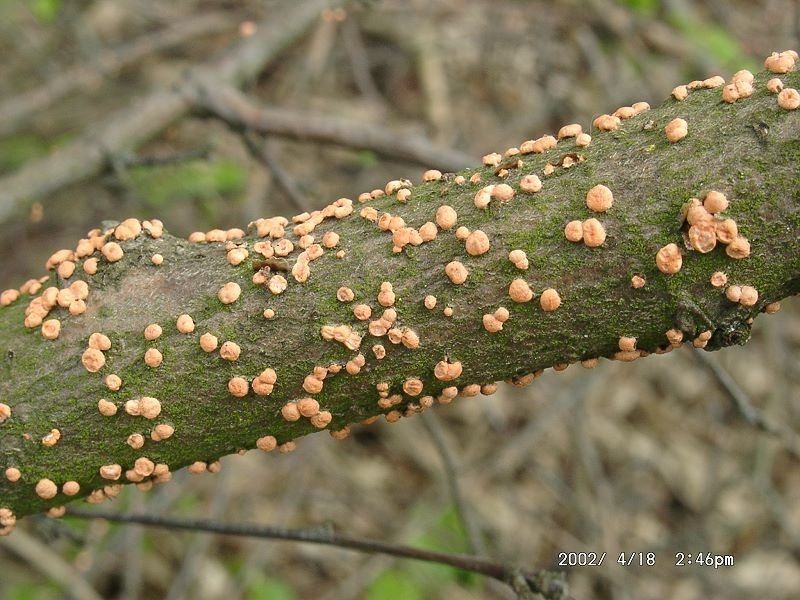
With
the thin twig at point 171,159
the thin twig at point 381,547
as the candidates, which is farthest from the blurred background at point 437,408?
the thin twig at point 381,547

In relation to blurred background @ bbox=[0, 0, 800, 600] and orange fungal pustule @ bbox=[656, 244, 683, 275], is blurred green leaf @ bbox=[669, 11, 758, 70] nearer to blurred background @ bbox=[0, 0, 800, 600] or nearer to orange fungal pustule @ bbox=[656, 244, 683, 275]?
blurred background @ bbox=[0, 0, 800, 600]

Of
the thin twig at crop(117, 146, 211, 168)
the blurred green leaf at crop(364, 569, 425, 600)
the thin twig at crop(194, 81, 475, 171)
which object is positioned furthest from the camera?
the blurred green leaf at crop(364, 569, 425, 600)

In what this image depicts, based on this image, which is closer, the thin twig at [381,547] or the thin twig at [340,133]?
the thin twig at [381,547]

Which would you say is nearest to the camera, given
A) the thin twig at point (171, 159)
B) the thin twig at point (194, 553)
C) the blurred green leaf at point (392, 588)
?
the thin twig at point (171, 159)

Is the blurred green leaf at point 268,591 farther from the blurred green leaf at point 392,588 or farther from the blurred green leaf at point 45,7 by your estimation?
the blurred green leaf at point 45,7
